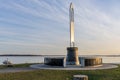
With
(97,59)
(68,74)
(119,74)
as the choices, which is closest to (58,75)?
(68,74)

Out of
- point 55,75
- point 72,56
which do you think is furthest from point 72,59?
point 55,75

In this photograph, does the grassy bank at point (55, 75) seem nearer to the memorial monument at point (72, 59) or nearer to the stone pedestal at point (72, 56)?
the memorial monument at point (72, 59)

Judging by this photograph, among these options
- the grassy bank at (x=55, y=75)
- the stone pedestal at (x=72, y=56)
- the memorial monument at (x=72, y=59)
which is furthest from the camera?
the stone pedestal at (x=72, y=56)

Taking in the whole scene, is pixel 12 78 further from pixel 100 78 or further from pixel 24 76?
pixel 100 78

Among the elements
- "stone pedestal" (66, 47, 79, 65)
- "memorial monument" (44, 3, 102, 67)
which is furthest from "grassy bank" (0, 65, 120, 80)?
"stone pedestal" (66, 47, 79, 65)

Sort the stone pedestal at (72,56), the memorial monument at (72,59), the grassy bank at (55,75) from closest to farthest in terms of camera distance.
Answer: the grassy bank at (55,75) → the memorial monument at (72,59) → the stone pedestal at (72,56)

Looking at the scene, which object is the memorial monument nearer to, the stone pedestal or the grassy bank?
the stone pedestal

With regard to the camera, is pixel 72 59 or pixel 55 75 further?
pixel 72 59

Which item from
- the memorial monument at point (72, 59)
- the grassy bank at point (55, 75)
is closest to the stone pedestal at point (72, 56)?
the memorial monument at point (72, 59)

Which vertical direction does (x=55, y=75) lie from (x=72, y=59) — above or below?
below

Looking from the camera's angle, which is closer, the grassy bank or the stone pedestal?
the grassy bank

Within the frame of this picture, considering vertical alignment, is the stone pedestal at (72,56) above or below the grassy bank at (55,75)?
above

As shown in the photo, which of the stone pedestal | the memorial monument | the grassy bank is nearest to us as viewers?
the grassy bank

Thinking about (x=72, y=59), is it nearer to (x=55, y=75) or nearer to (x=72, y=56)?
(x=72, y=56)
